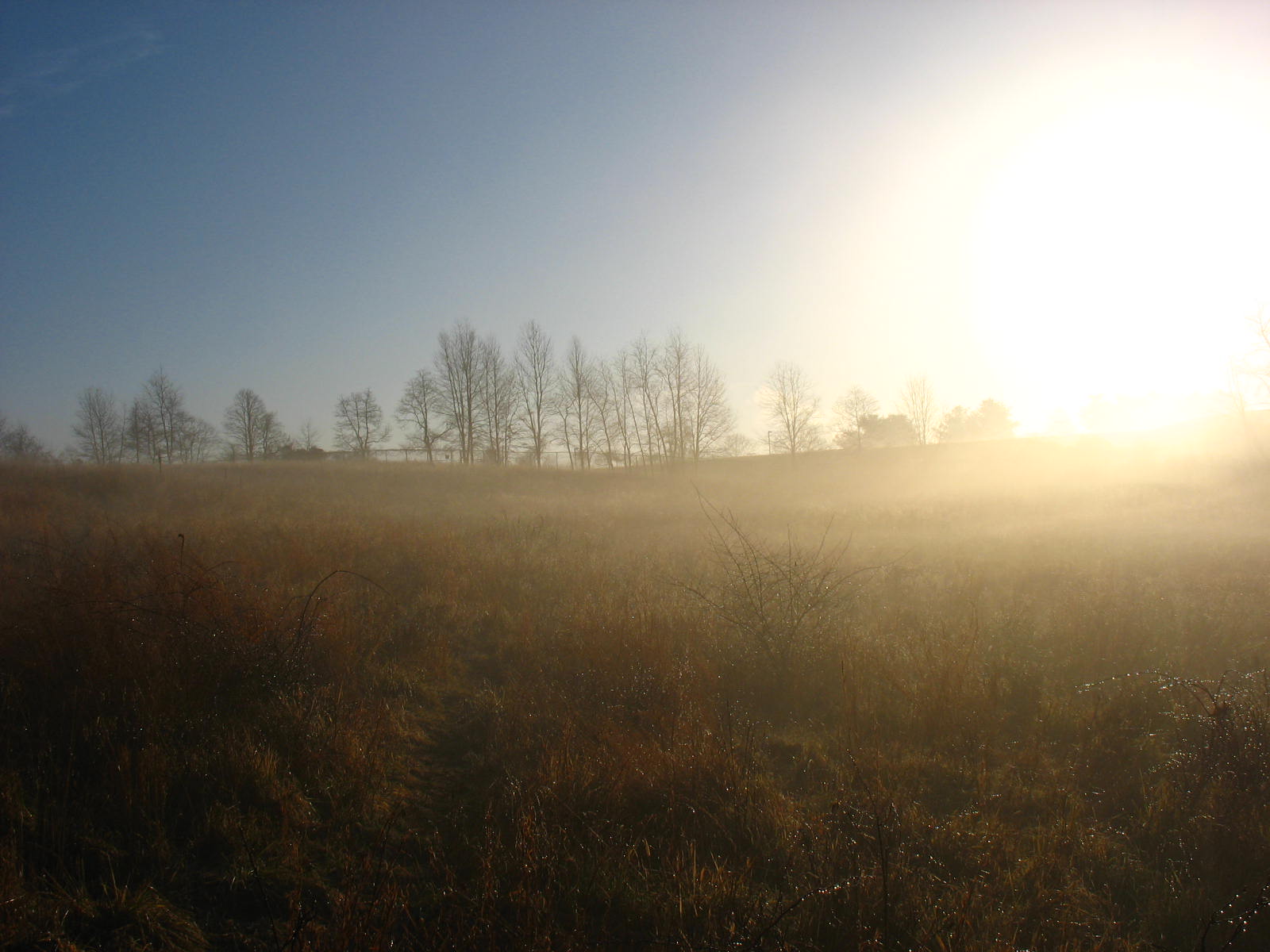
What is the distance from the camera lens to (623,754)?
420 cm

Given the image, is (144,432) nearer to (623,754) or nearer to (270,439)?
(270,439)

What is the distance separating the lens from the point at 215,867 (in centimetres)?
324

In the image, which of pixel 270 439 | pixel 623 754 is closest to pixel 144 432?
pixel 270 439

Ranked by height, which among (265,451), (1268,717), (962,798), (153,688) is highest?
(265,451)

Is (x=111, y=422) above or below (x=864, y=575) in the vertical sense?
above

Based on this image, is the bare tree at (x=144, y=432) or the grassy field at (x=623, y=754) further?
the bare tree at (x=144, y=432)

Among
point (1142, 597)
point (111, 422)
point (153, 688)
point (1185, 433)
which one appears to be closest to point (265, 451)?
point (111, 422)

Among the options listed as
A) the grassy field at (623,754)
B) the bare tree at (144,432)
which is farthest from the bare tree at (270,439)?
the grassy field at (623,754)

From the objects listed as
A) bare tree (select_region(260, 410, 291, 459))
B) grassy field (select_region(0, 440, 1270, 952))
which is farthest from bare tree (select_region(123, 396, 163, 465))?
grassy field (select_region(0, 440, 1270, 952))

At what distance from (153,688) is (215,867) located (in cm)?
195

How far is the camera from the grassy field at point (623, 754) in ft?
9.62

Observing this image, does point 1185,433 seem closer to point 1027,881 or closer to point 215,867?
point 1027,881

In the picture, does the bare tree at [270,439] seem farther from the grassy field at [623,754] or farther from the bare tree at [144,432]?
the grassy field at [623,754]

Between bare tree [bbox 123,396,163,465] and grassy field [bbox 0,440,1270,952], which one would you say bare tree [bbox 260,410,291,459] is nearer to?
bare tree [bbox 123,396,163,465]
